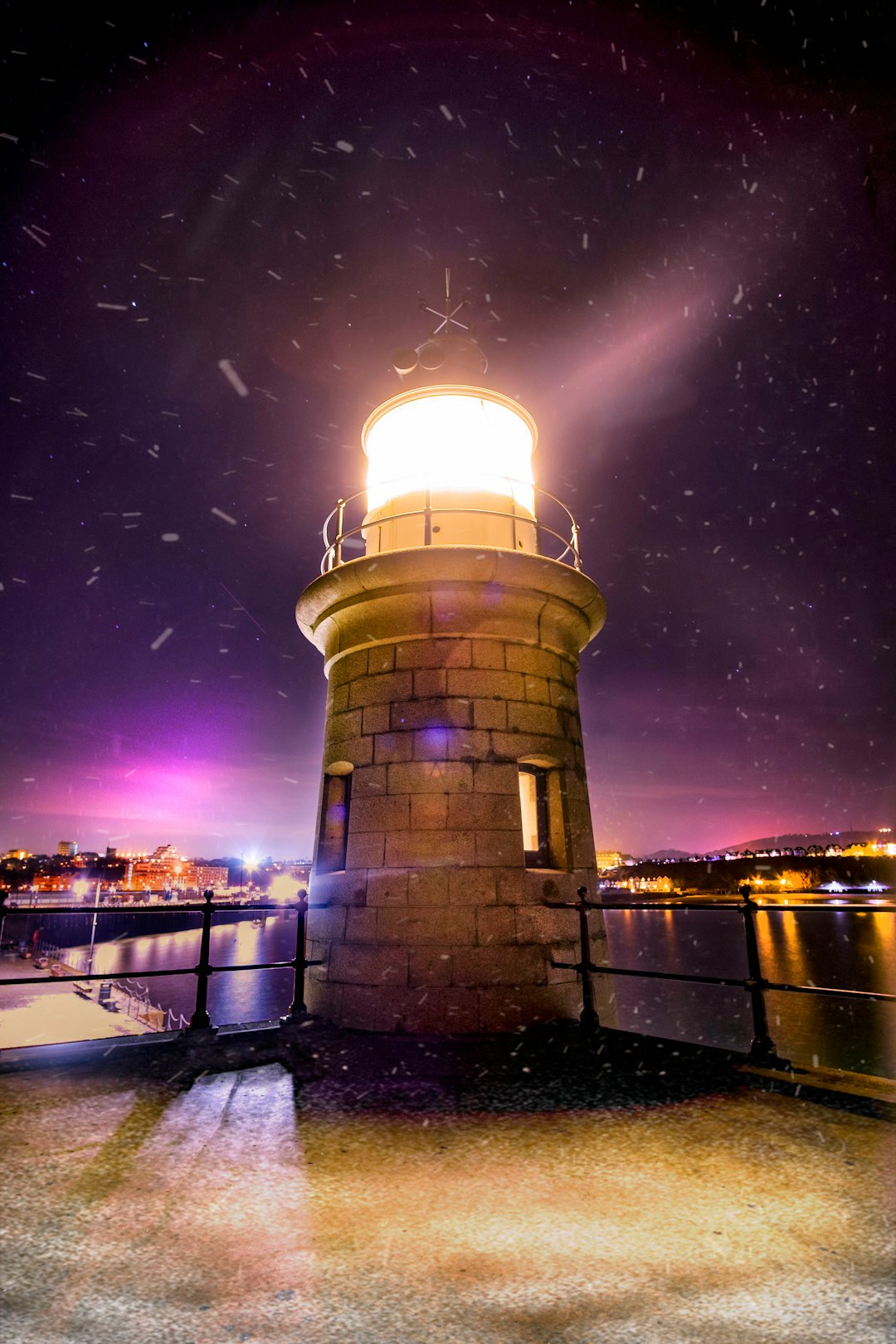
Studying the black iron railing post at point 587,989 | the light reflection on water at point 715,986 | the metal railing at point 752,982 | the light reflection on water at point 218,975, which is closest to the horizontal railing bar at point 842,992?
the metal railing at point 752,982

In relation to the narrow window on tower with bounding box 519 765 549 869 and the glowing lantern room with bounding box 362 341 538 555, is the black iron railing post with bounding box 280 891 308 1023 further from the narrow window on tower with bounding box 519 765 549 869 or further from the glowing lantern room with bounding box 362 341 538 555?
the glowing lantern room with bounding box 362 341 538 555

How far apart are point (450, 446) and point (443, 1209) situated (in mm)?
6585

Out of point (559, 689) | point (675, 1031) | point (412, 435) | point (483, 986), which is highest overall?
point (412, 435)

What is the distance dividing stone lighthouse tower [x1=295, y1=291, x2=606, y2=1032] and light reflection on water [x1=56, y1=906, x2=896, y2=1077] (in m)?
4.27

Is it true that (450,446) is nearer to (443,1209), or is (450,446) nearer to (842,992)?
(842,992)

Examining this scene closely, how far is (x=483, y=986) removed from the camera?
6.02m

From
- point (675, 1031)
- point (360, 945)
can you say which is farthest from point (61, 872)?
point (360, 945)

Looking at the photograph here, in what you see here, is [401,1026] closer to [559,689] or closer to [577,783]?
[577,783]

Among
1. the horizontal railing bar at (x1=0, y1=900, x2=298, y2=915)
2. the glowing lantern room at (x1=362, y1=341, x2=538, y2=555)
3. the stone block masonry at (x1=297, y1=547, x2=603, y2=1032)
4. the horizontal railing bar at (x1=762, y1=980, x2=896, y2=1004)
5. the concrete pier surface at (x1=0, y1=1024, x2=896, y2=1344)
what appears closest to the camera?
the concrete pier surface at (x1=0, y1=1024, x2=896, y2=1344)

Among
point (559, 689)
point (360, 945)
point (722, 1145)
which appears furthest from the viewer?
point (559, 689)

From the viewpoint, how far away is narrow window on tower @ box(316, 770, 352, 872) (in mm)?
7352

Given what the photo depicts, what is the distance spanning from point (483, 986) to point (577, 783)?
7.64ft

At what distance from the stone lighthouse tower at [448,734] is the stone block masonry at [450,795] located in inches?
0.6

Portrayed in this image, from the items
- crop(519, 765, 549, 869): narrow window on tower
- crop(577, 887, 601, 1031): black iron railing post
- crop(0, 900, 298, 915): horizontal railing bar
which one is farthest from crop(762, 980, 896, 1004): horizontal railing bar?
crop(0, 900, 298, 915): horizontal railing bar
